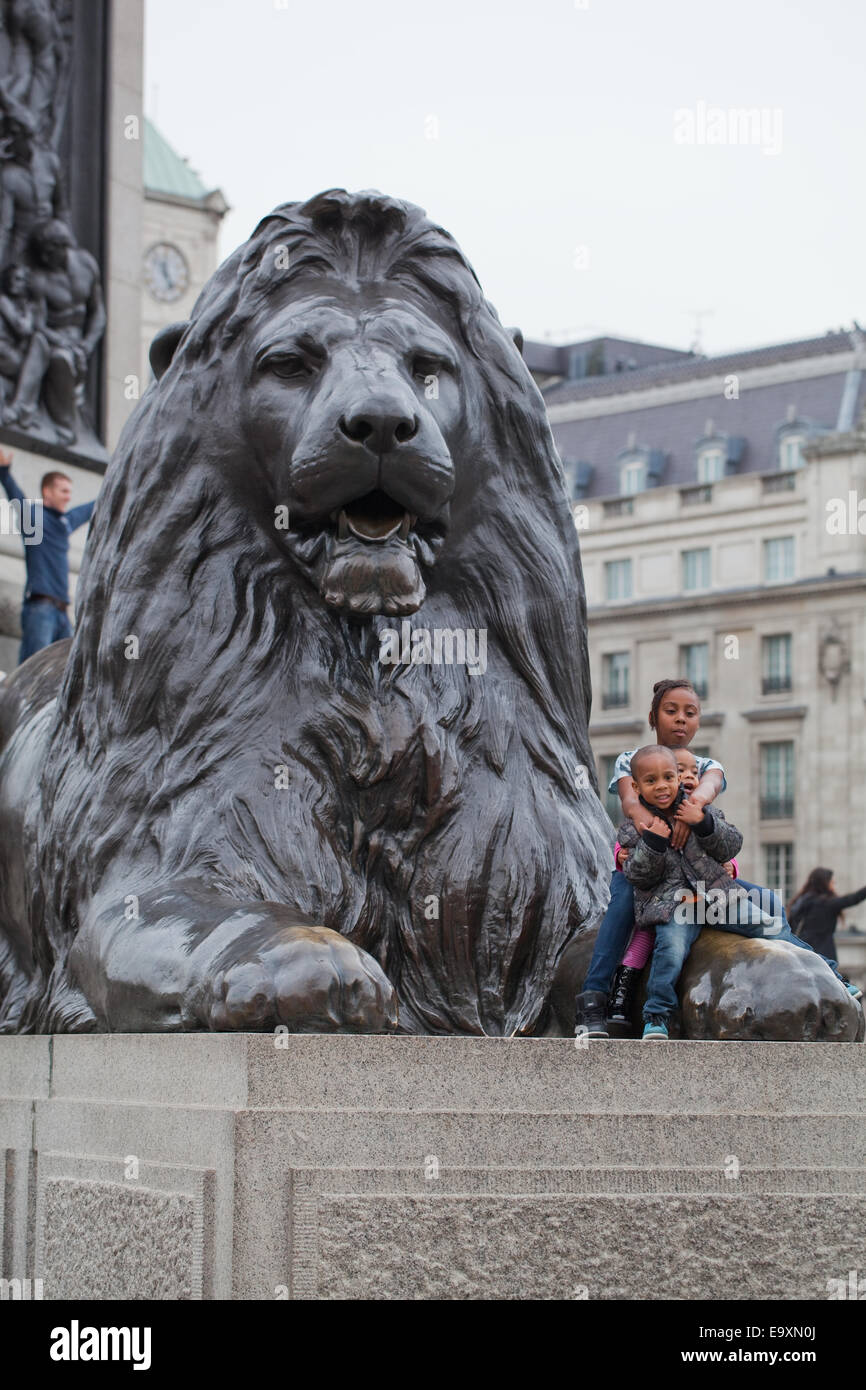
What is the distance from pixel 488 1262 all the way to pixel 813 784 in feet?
177

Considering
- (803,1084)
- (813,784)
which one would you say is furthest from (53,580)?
(813,784)

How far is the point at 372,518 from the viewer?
4770 mm

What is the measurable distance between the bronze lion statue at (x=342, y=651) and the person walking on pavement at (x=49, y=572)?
5682 millimetres

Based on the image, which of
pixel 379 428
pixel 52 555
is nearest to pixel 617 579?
pixel 52 555

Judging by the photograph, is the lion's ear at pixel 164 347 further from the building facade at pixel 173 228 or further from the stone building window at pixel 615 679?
the building facade at pixel 173 228

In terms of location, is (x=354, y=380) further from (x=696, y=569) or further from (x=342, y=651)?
Answer: (x=696, y=569)

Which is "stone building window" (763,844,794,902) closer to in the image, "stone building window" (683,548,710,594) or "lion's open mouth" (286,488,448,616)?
"stone building window" (683,548,710,594)

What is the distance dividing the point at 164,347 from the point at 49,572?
5733 millimetres

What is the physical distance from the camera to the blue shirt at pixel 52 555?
10.9 metres

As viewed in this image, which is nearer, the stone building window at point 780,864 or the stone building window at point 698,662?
the stone building window at point 780,864

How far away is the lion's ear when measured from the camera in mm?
5336

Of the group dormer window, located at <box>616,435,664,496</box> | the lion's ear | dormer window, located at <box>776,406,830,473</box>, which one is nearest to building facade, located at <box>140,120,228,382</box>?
dormer window, located at <box>616,435,664,496</box>

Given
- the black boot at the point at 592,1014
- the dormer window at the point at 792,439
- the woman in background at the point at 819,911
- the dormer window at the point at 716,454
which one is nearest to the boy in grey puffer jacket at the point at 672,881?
the black boot at the point at 592,1014
